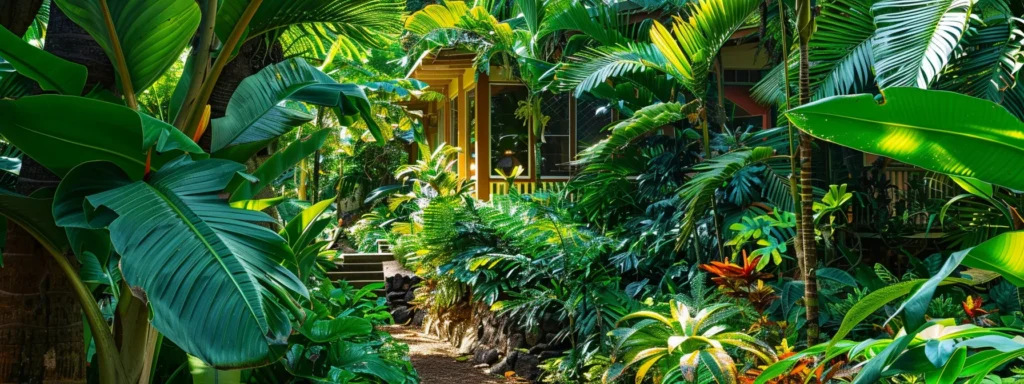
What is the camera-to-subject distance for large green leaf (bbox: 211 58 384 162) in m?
3.66

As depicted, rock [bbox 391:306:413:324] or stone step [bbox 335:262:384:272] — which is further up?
stone step [bbox 335:262:384:272]

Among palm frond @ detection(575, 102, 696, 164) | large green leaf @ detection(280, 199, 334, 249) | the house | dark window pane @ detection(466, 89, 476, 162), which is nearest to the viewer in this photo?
large green leaf @ detection(280, 199, 334, 249)

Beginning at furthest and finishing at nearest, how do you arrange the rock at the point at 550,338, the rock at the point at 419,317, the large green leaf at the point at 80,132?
1. the rock at the point at 419,317
2. the rock at the point at 550,338
3. the large green leaf at the point at 80,132

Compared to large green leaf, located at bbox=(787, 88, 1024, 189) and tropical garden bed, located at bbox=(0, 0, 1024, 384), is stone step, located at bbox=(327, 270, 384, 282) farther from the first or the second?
large green leaf, located at bbox=(787, 88, 1024, 189)

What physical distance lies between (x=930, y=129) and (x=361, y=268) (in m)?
13.4

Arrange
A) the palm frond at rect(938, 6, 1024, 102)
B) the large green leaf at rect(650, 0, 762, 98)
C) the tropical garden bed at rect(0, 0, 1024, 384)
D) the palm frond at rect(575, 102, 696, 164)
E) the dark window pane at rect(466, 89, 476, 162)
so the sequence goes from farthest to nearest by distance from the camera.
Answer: the dark window pane at rect(466, 89, 476, 162), the palm frond at rect(575, 102, 696, 164), the large green leaf at rect(650, 0, 762, 98), the palm frond at rect(938, 6, 1024, 102), the tropical garden bed at rect(0, 0, 1024, 384)

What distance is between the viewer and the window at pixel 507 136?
15023 millimetres

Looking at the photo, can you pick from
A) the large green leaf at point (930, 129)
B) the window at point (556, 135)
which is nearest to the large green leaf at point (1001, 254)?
the large green leaf at point (930, 129)

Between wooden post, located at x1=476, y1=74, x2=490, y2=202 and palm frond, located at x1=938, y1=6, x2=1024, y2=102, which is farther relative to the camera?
wooden post, located at x1=476, y1=74, x2=490, y2=202

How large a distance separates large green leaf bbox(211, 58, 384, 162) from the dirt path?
502 centimetres

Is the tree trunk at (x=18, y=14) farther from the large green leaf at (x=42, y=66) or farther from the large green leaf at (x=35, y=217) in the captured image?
the large green leaf at (x=35, y=217)

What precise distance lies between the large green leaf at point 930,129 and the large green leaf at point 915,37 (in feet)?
10.8

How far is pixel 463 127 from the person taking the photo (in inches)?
619

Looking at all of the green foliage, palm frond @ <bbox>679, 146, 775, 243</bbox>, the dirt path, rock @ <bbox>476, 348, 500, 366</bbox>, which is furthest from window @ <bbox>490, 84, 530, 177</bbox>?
the green foliage
